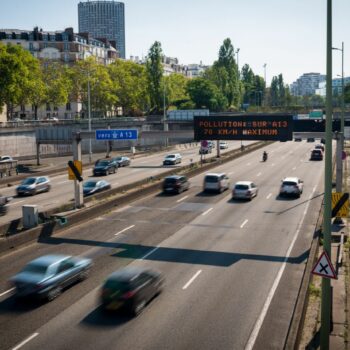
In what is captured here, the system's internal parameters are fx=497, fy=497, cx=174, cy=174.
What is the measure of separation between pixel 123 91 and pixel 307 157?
59.0 meters

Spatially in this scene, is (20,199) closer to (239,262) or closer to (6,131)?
(239,262)

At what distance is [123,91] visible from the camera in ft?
401

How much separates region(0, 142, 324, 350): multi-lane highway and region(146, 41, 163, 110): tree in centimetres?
8231

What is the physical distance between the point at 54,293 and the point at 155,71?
103823mm

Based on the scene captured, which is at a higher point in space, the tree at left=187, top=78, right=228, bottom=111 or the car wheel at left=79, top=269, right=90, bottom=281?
the tree at left=187, top=78, right=228, bottom=111

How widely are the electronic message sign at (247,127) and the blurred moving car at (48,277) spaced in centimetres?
1658

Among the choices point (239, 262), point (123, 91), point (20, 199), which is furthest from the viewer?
point (123, 91)

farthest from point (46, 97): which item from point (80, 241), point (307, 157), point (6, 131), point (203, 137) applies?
point (80, 241)

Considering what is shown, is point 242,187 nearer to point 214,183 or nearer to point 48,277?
point 214,183

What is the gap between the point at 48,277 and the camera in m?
18.6

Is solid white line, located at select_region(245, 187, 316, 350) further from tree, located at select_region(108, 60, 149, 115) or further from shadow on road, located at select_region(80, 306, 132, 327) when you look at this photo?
tree, located at select_region(108, 60, 149, 115)

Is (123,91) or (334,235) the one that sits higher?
(123,91)

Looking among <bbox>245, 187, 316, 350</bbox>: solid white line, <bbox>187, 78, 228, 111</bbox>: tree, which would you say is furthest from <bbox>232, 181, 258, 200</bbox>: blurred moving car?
<bbox>187, 78, 228, 111</bbox>: tree

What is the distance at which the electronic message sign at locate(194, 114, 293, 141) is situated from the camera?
32.9m
